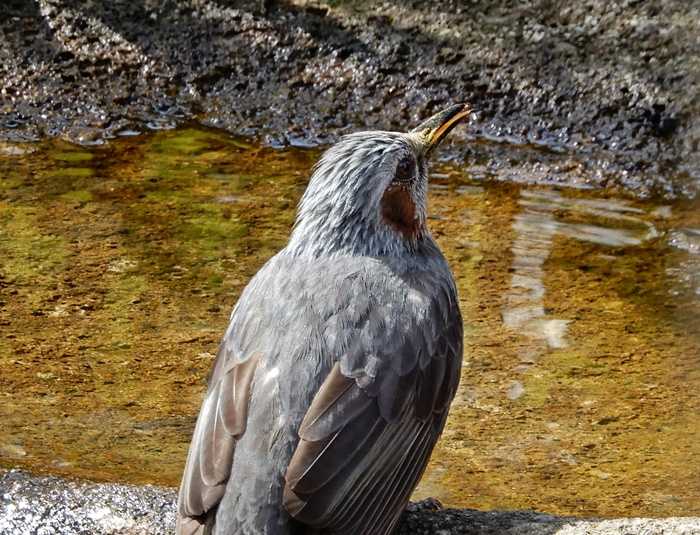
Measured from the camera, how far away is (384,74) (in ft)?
31.8

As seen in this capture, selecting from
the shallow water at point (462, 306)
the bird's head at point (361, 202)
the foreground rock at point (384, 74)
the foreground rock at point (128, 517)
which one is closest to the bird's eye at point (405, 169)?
the bird's head at point (361, 202)

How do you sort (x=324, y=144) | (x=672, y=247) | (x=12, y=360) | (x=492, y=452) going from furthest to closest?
(x=324, y=144) < (x=672, y=247) < (x=12, y=360) < (x=492, y=452)

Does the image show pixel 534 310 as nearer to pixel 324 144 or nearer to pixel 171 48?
pixel 324 144

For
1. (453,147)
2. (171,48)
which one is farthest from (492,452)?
(171,48)

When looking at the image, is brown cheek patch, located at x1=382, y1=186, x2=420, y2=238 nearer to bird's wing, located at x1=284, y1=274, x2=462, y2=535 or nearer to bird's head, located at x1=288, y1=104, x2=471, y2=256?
bird's head, located at x1=288, y1=104, x2=471, y2=256

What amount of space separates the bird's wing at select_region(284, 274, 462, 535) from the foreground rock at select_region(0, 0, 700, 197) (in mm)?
4168

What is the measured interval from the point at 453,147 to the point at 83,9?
3072 mm

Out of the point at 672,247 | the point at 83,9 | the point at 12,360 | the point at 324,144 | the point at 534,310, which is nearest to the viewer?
the point at 12,360

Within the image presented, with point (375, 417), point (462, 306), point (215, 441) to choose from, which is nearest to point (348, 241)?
point (375, 417)

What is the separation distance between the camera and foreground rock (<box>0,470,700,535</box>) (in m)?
4.62

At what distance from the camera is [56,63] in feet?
32.3

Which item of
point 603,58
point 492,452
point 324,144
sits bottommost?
point 492,452

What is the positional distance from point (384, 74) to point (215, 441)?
5529 millimetres

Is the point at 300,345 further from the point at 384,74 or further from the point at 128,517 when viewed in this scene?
the point at 384,74
